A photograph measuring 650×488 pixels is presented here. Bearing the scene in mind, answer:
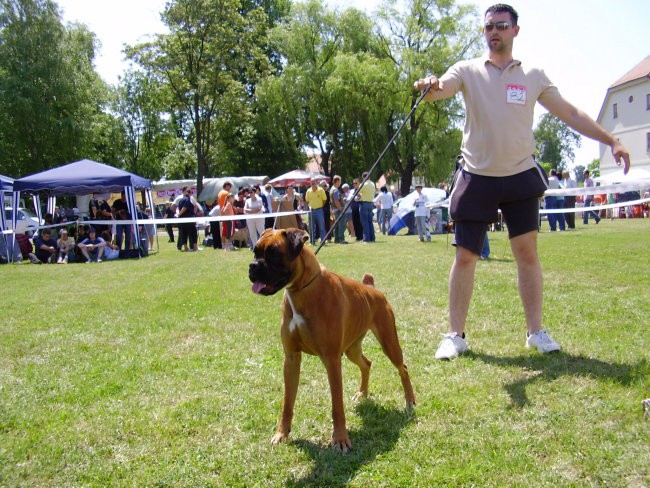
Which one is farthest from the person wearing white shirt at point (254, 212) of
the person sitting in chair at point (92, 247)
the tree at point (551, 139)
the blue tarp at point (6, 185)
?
the tree at point (551, 139)

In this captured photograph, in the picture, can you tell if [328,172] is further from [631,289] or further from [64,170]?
[631,289]

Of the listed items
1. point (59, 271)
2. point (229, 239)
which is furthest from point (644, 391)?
point (229, 239)

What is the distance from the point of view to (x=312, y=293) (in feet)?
9.89

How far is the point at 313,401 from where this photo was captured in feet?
12.0

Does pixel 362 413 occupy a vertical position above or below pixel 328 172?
below

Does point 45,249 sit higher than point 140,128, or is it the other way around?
point 140,128

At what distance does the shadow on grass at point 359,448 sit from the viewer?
8.71 ft

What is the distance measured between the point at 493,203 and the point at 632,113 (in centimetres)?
5465

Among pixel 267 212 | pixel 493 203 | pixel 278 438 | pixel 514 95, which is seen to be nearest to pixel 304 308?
pixel 278 438

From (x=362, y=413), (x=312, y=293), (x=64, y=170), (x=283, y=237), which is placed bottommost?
(x=362, y=413)

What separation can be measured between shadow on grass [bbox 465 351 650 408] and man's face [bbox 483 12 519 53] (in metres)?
2.43

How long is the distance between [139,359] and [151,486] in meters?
2.27

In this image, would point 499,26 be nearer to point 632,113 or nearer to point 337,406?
point 337,406

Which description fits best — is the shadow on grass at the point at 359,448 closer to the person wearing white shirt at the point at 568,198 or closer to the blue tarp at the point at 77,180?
the blue tarp at the point at 77,180
